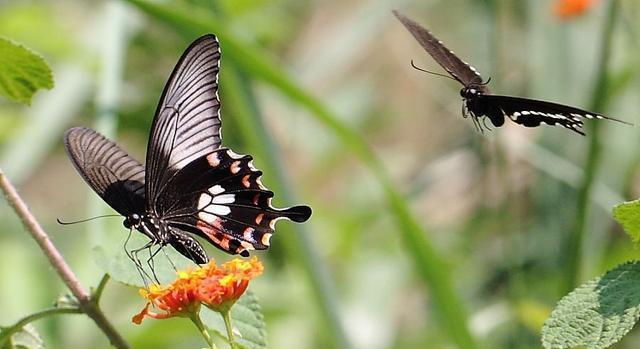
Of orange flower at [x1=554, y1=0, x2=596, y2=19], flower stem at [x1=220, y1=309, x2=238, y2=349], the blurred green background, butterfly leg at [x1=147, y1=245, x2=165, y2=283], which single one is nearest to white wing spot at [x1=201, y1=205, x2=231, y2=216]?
butterfly leg at [x1=147, y1=245, x2=165, y2=283]

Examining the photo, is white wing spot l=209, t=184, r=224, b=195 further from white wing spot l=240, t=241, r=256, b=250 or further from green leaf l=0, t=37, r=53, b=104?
green leaf l=0, t=37, r=53, b=104

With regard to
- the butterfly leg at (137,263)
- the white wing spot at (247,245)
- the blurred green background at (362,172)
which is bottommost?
the butterfly leg at (137,263)

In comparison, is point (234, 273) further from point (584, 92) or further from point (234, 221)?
point (584, 92)

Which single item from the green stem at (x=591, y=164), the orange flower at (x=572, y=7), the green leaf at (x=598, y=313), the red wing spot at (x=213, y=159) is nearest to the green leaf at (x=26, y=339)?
the red wing spot at (x=213, y=159)

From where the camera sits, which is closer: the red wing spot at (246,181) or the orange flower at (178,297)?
the orange flower at (178,297)

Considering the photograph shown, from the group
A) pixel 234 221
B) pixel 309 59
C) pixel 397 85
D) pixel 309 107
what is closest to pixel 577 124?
pixel 234 221

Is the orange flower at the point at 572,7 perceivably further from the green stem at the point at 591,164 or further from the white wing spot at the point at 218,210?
the white wing spot at the point at 218,210
